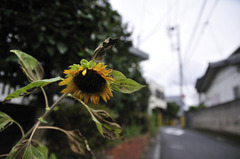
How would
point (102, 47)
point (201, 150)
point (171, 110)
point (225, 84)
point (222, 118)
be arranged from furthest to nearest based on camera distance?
point (171, 110) → point (225, 84) → point (222, 118) → point (201, 150) → point (102, 47)

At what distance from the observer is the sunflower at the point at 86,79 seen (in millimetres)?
440

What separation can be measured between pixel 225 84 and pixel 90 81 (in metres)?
12.7

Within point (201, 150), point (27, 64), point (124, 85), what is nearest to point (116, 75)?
point (124, 85)

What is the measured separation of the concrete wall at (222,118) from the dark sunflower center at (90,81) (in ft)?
30.5

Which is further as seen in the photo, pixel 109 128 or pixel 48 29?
pixel 48 29

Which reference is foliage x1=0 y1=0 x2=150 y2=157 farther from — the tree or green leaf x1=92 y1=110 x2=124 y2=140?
green leaf x1=92 y1=110 x2=124 y2=140

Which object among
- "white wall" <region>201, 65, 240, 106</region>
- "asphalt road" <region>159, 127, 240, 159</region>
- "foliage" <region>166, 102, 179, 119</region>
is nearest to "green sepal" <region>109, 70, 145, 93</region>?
"asphalt road" <region>159, 127, 240, 159</region>

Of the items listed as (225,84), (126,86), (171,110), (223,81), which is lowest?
(126,86)

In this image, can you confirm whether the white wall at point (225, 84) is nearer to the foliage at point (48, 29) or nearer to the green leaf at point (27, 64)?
the foliage at point (48, 29)

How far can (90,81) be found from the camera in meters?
0.47

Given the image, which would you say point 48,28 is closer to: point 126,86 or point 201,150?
point 126,86

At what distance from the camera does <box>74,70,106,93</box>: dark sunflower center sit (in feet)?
1.51

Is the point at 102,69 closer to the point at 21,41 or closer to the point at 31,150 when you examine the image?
the point at 31,150

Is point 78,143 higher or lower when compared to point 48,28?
lower
